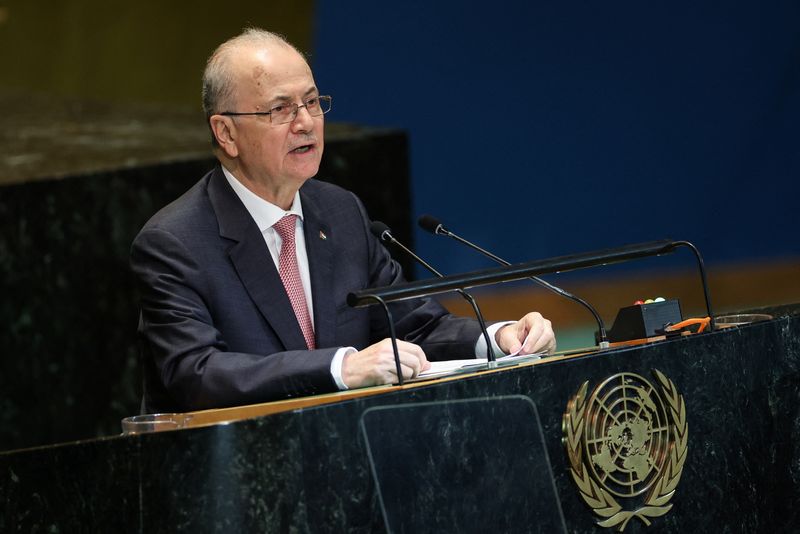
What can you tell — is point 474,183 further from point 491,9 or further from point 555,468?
point 555,468

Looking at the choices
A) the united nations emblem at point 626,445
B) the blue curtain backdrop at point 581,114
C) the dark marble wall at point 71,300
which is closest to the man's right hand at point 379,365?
the united nations emblem at point 626,445

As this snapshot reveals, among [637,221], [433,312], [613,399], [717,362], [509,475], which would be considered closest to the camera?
[509,475]

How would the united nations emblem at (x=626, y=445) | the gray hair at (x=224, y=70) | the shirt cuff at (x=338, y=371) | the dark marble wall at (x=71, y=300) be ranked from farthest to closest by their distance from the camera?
the dark marble wall at (x=71, y=300) → the gray hair at (x=224, y=70) → the shirt cuff at (x=338, y=371) → the united nations emblem at (x=626, y=445)

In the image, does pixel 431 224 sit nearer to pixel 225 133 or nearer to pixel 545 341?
pixel 545 341

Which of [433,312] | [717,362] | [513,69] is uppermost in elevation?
[513,69]

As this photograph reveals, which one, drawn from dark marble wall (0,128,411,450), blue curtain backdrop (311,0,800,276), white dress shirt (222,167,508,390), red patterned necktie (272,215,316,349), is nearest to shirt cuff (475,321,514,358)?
white dress shirt (222,167,508,390)

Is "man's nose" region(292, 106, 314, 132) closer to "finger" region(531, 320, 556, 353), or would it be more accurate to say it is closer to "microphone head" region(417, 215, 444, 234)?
"microphone head" region(417, 215, 444, 234)

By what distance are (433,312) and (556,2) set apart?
303 cm

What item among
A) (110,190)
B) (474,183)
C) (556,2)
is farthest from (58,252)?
(556,2)

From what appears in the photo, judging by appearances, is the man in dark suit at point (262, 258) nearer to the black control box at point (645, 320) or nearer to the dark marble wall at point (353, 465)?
the black control box at point (645, 320)

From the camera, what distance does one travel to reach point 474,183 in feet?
17.7

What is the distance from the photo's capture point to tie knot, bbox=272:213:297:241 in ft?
8.59

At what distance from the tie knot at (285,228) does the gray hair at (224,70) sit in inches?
8.8

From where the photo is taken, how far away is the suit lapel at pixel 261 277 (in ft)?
8.07
